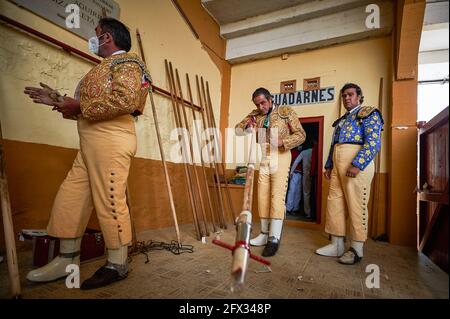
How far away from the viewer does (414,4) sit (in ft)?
7.88

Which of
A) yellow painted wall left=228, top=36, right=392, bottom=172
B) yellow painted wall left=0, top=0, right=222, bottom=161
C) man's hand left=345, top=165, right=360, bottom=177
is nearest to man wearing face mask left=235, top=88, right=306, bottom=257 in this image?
man's hand left=345, top=165, right=360, bottom=177

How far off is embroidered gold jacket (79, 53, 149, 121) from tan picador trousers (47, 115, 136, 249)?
93 millimetres

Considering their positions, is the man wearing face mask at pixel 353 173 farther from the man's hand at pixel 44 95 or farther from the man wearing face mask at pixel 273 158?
the man's hand at pixel 44 95

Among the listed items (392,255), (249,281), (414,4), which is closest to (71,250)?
(249,281)

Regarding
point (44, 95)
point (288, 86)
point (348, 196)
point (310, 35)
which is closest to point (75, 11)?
point (44, 95)

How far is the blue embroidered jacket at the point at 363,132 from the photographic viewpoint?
1.72 meters

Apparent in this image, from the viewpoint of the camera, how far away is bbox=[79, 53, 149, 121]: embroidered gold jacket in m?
1.20

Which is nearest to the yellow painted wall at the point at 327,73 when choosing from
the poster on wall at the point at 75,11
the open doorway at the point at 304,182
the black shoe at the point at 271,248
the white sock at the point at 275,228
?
the open doorway at the point at 304,182

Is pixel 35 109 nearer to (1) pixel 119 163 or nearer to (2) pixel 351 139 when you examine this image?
(1) pixel 119 163

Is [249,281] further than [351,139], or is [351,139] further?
[351,139]

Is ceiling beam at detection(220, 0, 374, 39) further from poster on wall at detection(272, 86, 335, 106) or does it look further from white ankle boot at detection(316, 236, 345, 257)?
white ankle boot at detection(316, 236, 345, 257)
